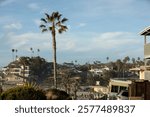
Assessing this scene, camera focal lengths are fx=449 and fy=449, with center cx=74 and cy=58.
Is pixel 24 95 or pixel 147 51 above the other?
pixel 147 51

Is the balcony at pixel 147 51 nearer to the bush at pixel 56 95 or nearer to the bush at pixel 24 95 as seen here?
the bush at pixel 56 95

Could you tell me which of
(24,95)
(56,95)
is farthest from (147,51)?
(24,95)

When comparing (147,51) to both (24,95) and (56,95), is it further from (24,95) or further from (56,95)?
(24,95)

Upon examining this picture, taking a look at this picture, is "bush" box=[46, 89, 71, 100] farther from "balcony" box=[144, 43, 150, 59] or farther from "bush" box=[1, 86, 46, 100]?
"balcony" box=[144, 43, 150, 59]

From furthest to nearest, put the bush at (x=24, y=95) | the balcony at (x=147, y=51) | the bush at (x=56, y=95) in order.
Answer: the balcony at (x=147, y=51), the bush at (x=56, y=95), the bush at (x=24, y=95)

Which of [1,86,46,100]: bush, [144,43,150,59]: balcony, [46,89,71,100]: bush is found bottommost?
[46,89,71,100]: bush

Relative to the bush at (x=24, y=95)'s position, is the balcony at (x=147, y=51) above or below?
above

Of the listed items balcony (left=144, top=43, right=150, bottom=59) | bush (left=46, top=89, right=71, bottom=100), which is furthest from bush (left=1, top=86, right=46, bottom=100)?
balcony (left=144, top=43, right=150, bottom=59)

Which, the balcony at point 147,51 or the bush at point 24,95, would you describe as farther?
the balcony at point 147,51

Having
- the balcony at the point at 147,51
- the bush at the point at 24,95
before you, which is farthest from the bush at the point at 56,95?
the balcony at the point at 147,51

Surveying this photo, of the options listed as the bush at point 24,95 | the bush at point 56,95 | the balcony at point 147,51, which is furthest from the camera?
the balcony at point 147,51

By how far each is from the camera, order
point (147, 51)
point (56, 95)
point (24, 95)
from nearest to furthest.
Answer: point (24, 95), point (56, 95), point (147, 51)

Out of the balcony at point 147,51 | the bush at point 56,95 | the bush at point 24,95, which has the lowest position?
the bush at point 56,95

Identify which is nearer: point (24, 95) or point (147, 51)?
point (24, 95)
